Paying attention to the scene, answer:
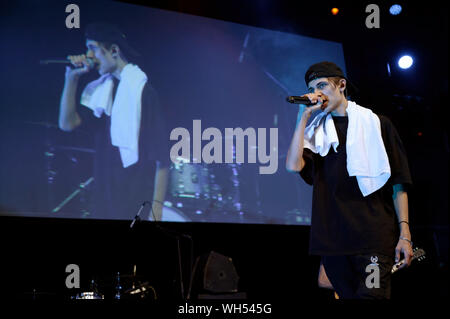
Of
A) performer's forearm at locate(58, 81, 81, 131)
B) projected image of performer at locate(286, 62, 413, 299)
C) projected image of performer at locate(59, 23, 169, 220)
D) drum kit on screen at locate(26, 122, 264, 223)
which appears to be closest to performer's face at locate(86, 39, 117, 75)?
projected image of performer at locate(59, 23, 169, 220)

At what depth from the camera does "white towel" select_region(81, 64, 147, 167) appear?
→ 3547 millimetres

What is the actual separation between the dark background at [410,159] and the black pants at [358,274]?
2.33 m

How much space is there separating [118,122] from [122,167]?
388mm

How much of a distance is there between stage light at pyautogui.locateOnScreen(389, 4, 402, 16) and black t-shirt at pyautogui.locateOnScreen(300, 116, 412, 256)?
2.75m

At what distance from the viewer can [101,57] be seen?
3631 millimetres

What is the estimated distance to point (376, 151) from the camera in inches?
68.8

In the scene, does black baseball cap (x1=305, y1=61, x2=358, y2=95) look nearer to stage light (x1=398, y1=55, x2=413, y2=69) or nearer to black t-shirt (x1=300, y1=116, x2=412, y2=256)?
black t-shirt (x1=300, y1=116, x2=412, y2=256)

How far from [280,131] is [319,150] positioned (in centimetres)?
219

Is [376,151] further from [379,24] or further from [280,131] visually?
[379,24]

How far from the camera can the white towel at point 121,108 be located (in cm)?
355

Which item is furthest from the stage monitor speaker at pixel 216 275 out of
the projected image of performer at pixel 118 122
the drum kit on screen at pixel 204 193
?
the projected image of performer at pixel 118 122

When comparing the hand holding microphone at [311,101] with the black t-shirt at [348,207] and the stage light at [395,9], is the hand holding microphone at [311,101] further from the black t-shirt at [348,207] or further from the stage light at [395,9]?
the stage light at [395,9]

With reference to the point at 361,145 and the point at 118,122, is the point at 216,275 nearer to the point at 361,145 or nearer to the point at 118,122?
the point at 118,122


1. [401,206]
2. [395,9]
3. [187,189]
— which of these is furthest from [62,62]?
[395,9]
